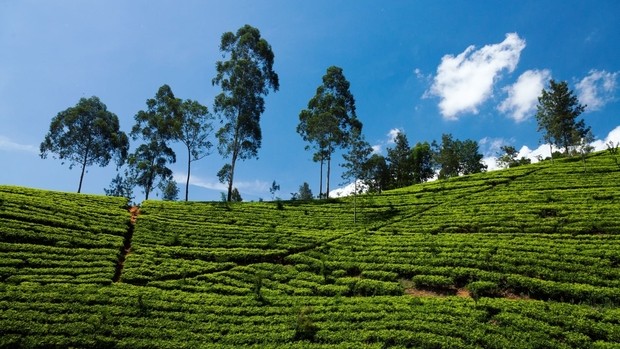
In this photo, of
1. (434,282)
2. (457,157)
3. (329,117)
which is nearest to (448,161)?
(457,157)

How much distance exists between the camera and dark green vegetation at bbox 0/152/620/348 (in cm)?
1927

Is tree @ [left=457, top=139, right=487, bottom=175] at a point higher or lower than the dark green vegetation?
higher

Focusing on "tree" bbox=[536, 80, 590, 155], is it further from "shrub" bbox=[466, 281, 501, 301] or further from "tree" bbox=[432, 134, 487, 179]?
"shrub" bbox=[466, 281, 501, 301]

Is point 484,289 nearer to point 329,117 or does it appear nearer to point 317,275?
point 317,275

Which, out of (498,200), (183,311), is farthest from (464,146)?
(183,311)

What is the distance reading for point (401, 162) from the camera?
83750 millimetres

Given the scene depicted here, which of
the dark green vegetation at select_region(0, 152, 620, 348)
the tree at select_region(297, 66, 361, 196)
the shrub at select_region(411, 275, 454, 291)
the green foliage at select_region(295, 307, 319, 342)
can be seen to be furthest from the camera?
the tree at select_region(297, 66, 361, 196)

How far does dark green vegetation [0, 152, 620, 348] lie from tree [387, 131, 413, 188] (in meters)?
40.4

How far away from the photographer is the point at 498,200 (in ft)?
130

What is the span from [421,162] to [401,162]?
3747 mm

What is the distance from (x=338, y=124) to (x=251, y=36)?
15676 millimetres

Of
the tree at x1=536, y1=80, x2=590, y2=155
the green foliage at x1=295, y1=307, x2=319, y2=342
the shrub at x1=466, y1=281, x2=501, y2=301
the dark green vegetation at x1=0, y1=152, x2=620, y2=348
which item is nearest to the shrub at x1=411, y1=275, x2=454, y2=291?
the dark green vegetation at x1=0, y1=152, x2=620, y2=348

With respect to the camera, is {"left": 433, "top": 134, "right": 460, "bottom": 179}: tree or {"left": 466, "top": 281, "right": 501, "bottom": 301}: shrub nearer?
{"left": 466, "top": 281, "right": 501, "bottom": 301}: shrub

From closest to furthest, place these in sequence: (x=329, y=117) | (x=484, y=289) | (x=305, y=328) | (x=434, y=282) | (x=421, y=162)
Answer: (x=305, y=328)
(x=484, y=289)
(x=434, y=282)
(x=329, y=117)
(x=421, y=162)
